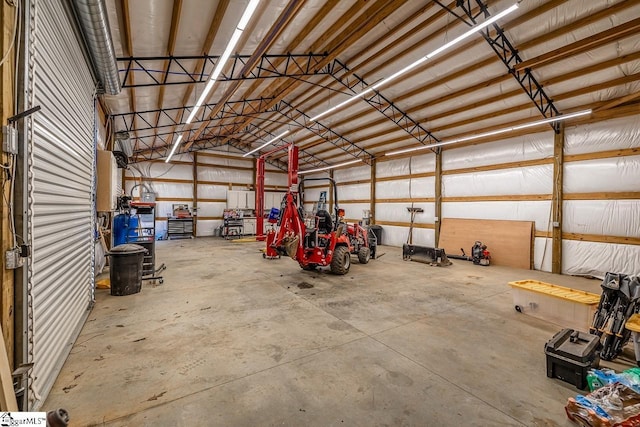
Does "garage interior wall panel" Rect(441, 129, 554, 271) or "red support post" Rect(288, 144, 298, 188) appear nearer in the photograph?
"red support post" Rect(288, 144, 298, 188)

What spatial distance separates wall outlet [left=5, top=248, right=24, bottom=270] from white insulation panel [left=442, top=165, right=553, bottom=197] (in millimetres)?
9755

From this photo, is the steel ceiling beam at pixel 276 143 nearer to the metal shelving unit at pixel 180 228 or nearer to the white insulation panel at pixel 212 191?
the white insulation panel at pixel 212 191

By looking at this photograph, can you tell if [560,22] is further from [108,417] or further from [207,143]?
[207,143]

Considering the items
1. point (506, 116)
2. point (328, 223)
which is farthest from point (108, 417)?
point (506, 116)

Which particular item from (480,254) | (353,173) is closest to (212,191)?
(353,173)

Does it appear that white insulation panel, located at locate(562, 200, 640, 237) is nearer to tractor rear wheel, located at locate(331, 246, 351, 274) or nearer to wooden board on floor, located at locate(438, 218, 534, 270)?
wooden board on floor, located at locate(438, 218, 534, 270)

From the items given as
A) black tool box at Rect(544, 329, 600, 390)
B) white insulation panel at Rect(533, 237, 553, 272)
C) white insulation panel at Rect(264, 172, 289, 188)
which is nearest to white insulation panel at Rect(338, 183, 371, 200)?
white insulation panel at Rect(264, 172, 289, 188)

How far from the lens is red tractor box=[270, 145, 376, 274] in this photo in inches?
227

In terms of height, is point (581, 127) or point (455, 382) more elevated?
point (581, 127)

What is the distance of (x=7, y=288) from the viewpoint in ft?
5.24

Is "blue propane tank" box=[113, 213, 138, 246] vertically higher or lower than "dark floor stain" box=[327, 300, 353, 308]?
higher

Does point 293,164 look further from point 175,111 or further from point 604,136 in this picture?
point 604,136

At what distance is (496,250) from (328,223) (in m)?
5.34

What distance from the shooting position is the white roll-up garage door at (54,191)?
185 cm
